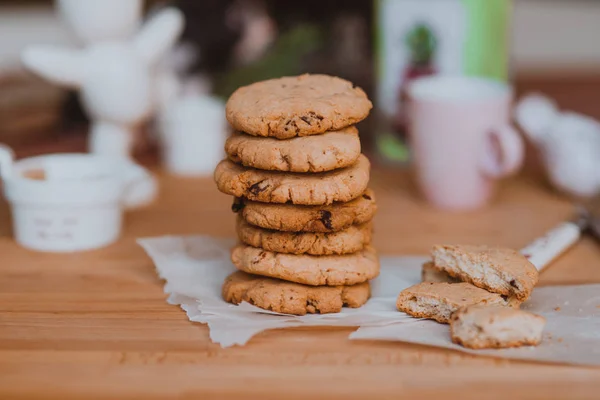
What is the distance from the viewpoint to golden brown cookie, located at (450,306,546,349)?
0.74m

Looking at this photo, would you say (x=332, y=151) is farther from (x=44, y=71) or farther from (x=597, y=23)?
(x=597, y=23)

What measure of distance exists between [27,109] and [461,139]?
860 millimetres

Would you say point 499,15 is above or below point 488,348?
above

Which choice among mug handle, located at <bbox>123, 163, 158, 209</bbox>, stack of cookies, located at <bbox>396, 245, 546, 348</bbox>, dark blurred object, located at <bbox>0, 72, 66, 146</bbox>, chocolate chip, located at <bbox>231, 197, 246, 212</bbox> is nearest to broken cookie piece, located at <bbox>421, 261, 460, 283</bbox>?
stack of cookies, located at <bbox>396, 245, 546, 348</bbox>

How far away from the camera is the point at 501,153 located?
1189 mm

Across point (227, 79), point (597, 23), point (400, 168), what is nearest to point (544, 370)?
point (400, 168)

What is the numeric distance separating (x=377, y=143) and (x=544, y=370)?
2.57ft

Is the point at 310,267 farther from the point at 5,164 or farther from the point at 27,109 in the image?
the point at 27,109

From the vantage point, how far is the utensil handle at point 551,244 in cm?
96

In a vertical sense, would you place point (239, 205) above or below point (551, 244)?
above

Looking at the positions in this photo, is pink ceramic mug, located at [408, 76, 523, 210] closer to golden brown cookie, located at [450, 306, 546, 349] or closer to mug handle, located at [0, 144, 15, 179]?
golden brown cookie, located at [450, 306, 546, 349]

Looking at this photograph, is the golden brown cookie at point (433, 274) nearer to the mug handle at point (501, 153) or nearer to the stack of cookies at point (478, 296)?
the stack of cookies at point (478, 296)

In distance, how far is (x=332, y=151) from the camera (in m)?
0.78

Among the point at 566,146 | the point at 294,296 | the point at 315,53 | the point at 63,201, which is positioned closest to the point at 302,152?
the point at 294,296
